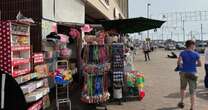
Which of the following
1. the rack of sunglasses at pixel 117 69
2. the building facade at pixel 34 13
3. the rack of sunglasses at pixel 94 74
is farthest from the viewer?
the rack of sunglasses at pixel 117 69

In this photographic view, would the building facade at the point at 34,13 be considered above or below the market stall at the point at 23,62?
above

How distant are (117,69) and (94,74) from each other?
3.68 feet

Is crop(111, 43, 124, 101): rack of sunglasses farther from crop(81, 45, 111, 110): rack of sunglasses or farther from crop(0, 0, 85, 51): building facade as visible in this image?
crop(0, 0, 85, 51): building facade

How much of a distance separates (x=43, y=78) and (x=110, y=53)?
2.43 m

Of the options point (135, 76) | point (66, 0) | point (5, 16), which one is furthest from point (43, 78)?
point (66, 0)

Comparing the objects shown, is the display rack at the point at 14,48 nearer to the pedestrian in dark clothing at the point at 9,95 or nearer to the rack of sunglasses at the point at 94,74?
the rack of sunglasses at the point at 94,74

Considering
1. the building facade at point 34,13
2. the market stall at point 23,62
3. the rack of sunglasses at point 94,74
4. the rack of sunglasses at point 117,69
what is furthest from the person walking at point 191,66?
the building facade at point 34,13

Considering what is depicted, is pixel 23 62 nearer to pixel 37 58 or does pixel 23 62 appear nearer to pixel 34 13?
pixel 37 58

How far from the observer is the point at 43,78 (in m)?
7.47

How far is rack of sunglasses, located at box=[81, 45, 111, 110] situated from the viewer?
8398mm

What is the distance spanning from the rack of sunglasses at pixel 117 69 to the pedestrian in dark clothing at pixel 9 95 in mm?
5953

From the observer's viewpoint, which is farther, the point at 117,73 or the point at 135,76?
the point at 135,76

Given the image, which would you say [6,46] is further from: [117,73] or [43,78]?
[117,73]

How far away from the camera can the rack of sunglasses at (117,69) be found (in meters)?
9.24
